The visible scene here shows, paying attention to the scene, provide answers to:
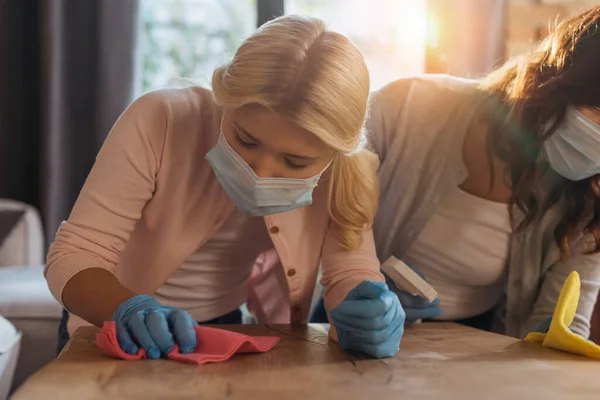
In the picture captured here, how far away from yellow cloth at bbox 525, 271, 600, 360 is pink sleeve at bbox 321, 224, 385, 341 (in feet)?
0.93

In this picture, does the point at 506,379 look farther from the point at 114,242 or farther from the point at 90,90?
the point at 90,90

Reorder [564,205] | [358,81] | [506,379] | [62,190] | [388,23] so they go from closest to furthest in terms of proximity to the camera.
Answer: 1. [506,379]
2. [358,81]
3. [564,205]
4. [62,190]
5. [388,23]

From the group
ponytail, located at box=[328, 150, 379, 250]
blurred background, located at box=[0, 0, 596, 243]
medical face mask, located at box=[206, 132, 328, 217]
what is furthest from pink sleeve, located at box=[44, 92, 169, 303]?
blurred background, located at box=[0, 0, 596, 243]

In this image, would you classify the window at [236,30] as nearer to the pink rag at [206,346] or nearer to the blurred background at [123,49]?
the blurred background at [123,49]

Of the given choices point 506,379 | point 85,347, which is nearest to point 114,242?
point 85,347

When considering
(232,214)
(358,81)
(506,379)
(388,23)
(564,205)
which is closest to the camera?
(506,379)

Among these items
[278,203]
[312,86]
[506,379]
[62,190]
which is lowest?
[62,190]

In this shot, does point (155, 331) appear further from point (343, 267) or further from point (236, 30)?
point (236, 30)

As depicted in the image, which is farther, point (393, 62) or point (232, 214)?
point (393, 62)

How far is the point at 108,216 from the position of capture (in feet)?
3.25

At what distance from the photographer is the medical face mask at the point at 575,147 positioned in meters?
1.08

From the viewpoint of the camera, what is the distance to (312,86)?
91 cm

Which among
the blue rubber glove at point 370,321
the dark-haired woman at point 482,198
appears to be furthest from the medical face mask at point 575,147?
the blue rubber glove at point 370,321

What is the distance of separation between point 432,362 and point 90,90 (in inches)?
67.1
